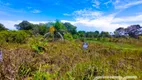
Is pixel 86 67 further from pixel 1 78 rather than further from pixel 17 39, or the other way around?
pixel 17 39

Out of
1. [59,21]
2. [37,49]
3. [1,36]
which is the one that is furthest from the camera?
[59,21]

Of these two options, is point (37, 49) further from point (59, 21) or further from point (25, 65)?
point (59, 21)

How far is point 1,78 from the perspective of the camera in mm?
2711

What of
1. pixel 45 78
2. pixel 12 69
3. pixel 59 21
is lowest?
pixel 45 78

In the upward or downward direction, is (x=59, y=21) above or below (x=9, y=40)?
above

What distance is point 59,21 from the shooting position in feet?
64.0

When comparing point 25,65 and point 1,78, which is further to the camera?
point 25,65

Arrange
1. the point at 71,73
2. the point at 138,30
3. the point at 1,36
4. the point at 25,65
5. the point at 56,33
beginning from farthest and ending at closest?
the point at 138,30, the point at 56,33, the point at 1,36, the point at 25,65, the point at 71,73

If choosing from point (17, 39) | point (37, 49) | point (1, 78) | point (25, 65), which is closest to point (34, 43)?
point (37, 49)

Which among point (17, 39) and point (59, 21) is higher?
point (59, 21)

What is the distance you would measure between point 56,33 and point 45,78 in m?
15.0

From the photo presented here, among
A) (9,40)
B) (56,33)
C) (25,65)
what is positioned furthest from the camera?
(56,33)

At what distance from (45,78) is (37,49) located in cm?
298

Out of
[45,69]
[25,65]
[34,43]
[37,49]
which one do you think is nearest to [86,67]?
[45,69]
